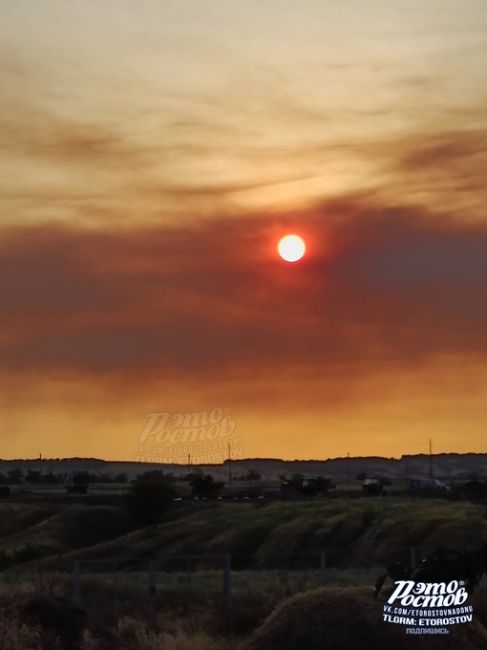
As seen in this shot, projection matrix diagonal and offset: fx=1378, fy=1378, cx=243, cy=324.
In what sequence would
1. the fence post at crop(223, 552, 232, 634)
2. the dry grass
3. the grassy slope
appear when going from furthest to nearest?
the grassy slope, the fence post at crop(223, 552, 232, 634), the dry grass

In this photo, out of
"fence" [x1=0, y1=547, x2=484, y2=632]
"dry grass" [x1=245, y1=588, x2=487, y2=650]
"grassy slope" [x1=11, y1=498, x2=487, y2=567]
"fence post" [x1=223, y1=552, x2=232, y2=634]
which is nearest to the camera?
"dry grass" [x1=245, y1=588, x2=487, y2=650]

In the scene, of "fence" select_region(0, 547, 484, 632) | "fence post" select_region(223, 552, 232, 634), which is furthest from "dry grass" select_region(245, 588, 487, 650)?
"fence post" select_region(223, 552, 232, 634)

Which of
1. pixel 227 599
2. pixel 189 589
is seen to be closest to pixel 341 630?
pixel 227 599

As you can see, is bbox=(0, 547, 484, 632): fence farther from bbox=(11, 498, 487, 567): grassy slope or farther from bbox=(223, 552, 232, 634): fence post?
bbox=(11, 498, 487, 567): grassy slope

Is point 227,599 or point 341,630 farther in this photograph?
point 227,599

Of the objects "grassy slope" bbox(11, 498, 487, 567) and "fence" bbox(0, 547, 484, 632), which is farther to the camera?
"grassy slope" bbox(11, 498, 487, 567)

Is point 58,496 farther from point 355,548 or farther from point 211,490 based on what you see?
point 355,548

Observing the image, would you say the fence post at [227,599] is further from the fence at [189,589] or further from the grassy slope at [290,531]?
the grassy slope at [290,531]

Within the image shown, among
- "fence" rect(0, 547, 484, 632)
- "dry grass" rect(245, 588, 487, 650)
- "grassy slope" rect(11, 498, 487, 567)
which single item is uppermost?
"grassy slope" rect(11, 498, 487, 567)

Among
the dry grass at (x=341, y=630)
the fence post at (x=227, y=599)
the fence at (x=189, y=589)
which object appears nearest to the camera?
the dry grass at (x=341, y=630)

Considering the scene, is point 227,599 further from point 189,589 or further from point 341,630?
point 341,630

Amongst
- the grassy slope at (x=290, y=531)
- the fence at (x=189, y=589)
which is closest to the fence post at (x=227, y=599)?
the fence at (x=189, y=589)

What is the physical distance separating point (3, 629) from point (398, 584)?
32.8 feet

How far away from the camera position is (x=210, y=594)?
145 feet
